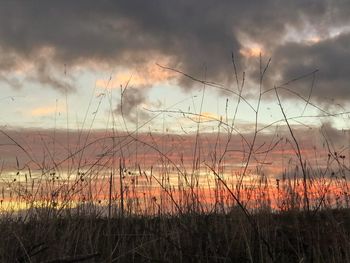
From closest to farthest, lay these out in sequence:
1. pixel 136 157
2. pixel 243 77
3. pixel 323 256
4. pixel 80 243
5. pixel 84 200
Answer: pixel 323 256 < pixel 243 77 < pixel 80 243 < pixel 84 200 < pixel 136 157

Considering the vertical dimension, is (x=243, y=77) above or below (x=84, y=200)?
above

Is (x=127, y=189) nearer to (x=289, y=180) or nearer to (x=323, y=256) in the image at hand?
(x=289, y=180)

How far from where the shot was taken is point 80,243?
4.40 meters

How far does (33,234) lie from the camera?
4633mm

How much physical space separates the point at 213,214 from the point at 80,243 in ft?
4.65

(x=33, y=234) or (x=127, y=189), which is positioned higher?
(x=127, y=189)

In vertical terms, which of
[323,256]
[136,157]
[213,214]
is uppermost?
[136,157]

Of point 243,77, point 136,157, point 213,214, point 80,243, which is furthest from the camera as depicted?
point 136,157

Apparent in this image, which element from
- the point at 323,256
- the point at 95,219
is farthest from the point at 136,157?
the point at 323,256

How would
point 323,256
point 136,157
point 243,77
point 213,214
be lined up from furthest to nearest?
point 136,157
point 213,214
point 243,77
point 323,256

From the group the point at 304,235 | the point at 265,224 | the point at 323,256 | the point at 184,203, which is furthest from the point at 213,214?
the point at 323,256

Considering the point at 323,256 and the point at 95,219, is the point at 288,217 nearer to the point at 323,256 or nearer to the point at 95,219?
the point at 323,256

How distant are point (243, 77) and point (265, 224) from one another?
1318 mm

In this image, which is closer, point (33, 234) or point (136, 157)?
point (33, 234)
